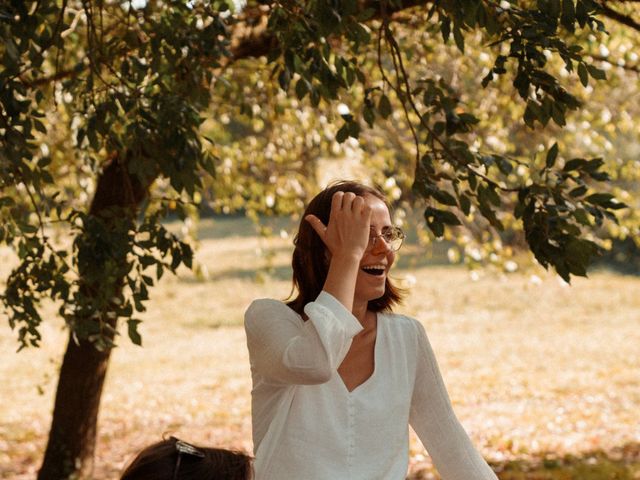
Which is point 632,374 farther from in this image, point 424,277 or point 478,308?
point 424,277

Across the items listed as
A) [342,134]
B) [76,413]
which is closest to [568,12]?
[342,134]

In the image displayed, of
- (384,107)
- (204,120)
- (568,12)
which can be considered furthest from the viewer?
(384,107)

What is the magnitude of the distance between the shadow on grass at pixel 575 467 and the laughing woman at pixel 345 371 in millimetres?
6143

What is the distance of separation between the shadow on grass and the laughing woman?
614cm

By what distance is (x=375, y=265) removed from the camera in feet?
8.30

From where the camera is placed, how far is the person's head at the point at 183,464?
5.67 ft

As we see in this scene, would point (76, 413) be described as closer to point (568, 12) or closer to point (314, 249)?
point (314, 249)

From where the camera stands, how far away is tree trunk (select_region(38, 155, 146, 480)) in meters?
6.77

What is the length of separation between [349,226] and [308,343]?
29cm

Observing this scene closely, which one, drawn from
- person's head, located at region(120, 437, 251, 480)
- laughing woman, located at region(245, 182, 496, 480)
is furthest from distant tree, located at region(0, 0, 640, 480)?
person's head, located at region(120, 437, 251, 480)

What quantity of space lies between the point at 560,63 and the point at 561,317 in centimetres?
1501

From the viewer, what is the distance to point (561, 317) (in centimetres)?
2292

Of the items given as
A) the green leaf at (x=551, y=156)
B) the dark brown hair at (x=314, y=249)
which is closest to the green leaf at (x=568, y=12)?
the green leaf at (x=551, y=156)

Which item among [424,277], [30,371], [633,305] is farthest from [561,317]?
[30,371]
